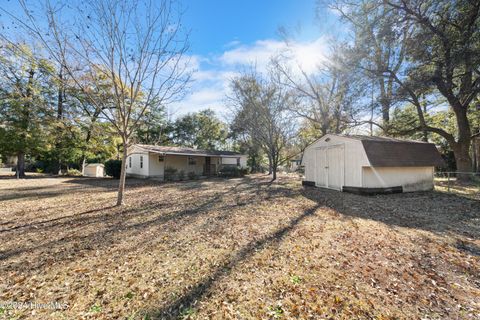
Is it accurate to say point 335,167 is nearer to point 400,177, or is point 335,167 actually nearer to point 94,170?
point 400,177

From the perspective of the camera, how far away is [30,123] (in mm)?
18469

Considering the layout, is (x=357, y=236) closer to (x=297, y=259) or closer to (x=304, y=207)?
(x=297, y=259)

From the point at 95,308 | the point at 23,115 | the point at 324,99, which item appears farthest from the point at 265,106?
the point at 23,115

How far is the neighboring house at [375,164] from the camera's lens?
981 centimetres

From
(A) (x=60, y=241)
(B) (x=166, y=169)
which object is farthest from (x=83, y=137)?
(A) (x=60, y=241)

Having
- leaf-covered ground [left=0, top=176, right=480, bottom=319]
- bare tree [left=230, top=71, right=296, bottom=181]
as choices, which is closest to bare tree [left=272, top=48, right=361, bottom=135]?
bare tree [left=230, top=71, right=296, bottom=181]

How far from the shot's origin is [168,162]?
62.6 ft

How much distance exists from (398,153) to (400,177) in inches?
48.4

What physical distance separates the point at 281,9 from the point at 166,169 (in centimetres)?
1402

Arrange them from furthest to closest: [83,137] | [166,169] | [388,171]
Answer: [83,137]
[166,169]
[388,171]

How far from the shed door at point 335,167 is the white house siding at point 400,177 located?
1.27 m

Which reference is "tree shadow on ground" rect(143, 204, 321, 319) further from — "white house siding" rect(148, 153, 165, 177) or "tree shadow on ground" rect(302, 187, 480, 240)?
"white house siding" rect(148, 153, 165, 177)

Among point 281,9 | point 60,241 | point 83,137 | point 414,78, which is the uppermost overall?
point 281,9

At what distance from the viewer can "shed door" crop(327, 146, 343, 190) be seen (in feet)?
35.8
